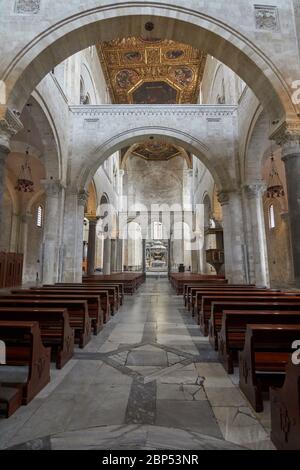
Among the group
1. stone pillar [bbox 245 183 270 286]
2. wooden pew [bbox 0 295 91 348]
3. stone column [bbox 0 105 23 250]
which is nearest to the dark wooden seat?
wooden pew [bbox 0 295 91 348]

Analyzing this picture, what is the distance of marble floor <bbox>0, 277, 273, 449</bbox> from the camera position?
1.83 metres

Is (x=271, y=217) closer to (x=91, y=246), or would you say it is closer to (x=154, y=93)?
(x=91, y=246)

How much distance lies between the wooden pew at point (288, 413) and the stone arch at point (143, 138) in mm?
10951

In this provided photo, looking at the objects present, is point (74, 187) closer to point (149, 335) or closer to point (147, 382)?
point (149, 335)

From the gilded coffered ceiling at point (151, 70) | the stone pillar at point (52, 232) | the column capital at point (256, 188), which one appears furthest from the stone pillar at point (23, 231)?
the column capital at point (256, 188)

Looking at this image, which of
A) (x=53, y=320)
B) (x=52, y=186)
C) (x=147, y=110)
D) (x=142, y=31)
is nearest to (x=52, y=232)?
(x=52, y=186)

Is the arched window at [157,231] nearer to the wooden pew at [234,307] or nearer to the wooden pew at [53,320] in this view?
the wooden pew at [234,307]

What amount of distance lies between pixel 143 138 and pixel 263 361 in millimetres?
12463

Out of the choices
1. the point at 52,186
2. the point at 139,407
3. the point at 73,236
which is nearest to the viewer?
the point at 139,407

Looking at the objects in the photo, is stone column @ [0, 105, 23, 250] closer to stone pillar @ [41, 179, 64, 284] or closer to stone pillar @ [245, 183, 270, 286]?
stone pillar @ [41, 179, 64, 284]

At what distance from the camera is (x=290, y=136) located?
6.61m

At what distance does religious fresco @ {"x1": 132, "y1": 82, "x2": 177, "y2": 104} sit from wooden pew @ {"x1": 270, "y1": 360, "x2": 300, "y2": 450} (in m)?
23.0
